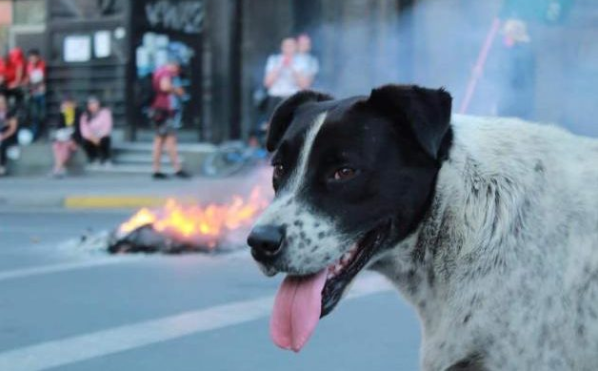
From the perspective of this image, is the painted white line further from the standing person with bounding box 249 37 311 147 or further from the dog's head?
the standing person with bounding box 249 37 311 147

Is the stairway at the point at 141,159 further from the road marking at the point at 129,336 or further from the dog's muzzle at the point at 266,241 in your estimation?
the dog's muzzle at the point at 266,241

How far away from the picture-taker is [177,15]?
701 inches

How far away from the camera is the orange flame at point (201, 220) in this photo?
9.26m

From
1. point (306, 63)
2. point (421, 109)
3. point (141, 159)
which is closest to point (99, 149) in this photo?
point (141, 159)

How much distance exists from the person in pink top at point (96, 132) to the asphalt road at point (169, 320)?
8368mm

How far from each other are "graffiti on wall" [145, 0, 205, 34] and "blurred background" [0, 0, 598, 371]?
1.1 inches

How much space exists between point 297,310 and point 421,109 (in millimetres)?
671

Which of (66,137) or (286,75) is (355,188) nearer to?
(286,75)

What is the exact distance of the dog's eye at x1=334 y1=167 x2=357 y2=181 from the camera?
2.99 m

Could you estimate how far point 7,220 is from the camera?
1234 centimetres

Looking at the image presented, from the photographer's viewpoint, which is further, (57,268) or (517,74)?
(517,74)

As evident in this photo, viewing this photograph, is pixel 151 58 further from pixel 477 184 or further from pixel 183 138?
pixel 477 184

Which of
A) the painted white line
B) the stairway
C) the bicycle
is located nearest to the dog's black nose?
the painted white line

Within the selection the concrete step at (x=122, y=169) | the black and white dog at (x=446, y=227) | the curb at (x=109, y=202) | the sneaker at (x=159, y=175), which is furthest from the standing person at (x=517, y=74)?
the black and white dog at (x=446, y=227)
